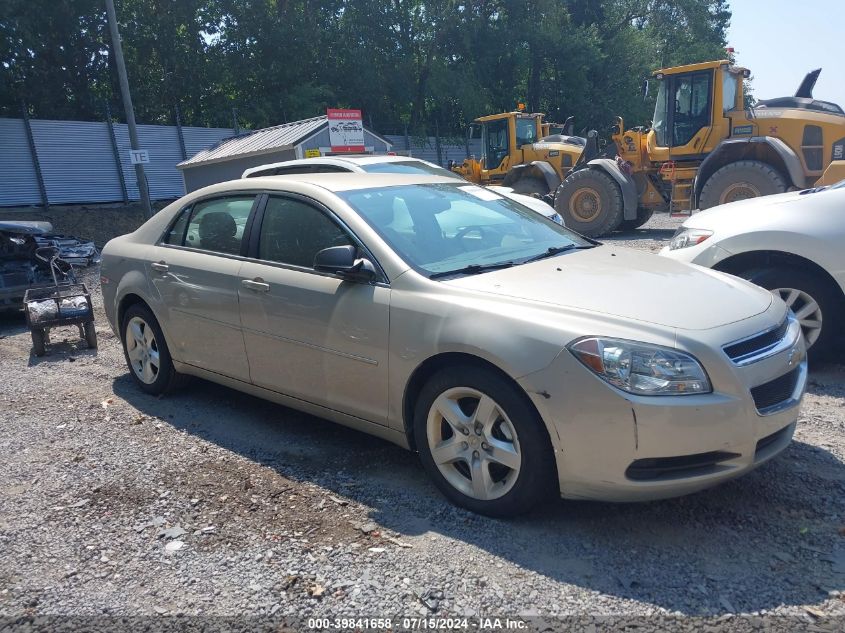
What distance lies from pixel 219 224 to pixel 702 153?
11.1 metres

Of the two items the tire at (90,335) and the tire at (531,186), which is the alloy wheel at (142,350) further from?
the tire at (531,186)

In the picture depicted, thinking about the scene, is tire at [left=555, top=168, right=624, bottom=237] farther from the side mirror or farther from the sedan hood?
the side mirror

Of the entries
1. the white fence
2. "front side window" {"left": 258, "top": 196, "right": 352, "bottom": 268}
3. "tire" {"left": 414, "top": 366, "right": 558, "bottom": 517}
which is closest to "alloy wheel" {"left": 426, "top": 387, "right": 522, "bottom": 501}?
"tire" {"left": 414, "top": 366, "right": 558, "bottom": 517}

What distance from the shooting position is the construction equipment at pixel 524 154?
54.9 feet

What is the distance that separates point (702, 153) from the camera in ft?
43.2

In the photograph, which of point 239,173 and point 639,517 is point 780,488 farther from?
point 239,173

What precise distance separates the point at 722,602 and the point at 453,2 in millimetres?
36172

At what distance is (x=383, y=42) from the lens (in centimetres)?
3388

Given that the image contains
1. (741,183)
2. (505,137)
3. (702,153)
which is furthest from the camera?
(505,137)

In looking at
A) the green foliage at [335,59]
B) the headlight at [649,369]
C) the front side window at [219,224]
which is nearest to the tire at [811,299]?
the headlight at [649,369]

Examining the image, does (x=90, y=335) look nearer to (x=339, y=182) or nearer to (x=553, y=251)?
(x=339, y=182)

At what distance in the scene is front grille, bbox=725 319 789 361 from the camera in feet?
9.57

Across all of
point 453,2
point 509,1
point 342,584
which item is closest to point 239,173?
point 342,584

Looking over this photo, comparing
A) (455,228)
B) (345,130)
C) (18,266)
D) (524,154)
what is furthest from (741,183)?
(18,266)
